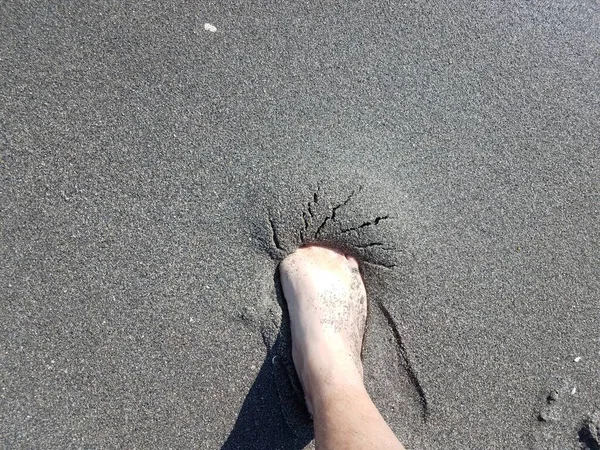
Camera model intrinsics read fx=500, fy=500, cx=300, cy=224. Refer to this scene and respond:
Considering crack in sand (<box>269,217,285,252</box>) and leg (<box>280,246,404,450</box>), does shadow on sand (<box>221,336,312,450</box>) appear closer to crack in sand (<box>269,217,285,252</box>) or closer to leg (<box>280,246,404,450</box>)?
leg (<box>280,246,404,450</box>)

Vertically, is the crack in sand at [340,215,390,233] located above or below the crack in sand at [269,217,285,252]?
above

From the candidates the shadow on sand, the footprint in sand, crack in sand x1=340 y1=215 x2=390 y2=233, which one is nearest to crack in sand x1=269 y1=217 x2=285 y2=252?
the footprint in sand

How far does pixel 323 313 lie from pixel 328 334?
0.07m

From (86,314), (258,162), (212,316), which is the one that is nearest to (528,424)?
(212,316)

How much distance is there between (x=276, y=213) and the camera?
1570 millimetres

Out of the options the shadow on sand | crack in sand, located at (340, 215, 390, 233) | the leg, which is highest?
crack in sand, located at (340, 215, 390, 233)

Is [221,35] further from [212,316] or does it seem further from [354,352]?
[354,352]

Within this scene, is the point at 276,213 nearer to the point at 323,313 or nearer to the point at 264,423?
the point at 323,313

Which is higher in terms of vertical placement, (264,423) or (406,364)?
(406,364)

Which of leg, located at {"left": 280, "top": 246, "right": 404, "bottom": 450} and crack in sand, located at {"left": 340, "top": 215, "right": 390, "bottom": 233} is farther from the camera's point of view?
crack in sand, located at {"left": 340, "top": 215, "right": 390, "bottom": 233}

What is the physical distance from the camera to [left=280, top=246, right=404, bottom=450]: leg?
1.38 meters

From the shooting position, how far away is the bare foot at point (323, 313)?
1.48 metres

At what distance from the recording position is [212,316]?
5.05 ft

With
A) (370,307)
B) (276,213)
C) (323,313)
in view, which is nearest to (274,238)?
(276,213)
